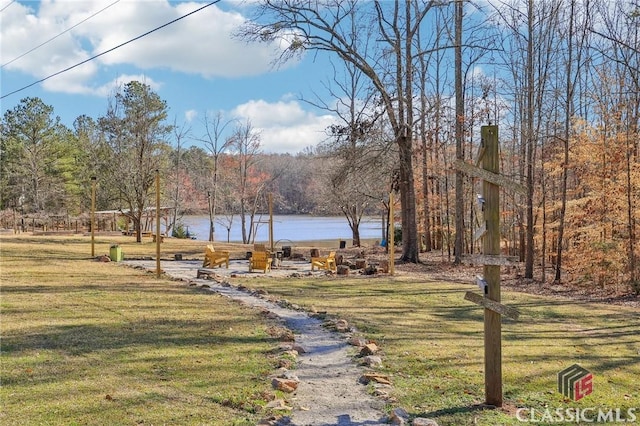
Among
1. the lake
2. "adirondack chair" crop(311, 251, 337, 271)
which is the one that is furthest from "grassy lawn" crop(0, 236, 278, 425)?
the lake

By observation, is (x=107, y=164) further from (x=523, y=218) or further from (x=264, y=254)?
(x=523, y=218)

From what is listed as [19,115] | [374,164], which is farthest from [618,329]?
[19,115]

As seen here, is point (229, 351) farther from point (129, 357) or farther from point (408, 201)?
point (408, 201)

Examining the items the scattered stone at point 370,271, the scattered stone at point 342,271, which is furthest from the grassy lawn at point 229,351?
the scattered stone at point 370,271

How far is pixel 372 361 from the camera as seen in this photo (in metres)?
5.66

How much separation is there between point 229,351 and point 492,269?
10.5 feet

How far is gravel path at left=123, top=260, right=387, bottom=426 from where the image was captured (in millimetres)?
4105

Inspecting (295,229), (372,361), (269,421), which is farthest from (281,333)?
(295,229)

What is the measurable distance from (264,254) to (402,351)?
981cm

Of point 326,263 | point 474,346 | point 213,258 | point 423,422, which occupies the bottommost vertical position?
point 474,346

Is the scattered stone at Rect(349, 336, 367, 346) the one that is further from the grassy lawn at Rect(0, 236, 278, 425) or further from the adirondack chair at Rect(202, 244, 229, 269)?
the adirondack chair at Rect(202, 244, 229, 269)

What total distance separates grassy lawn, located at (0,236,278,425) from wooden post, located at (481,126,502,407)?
1.98m

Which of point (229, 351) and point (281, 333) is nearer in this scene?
point (229, 351)

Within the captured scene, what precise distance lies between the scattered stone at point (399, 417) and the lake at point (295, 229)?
32643 millimetres
